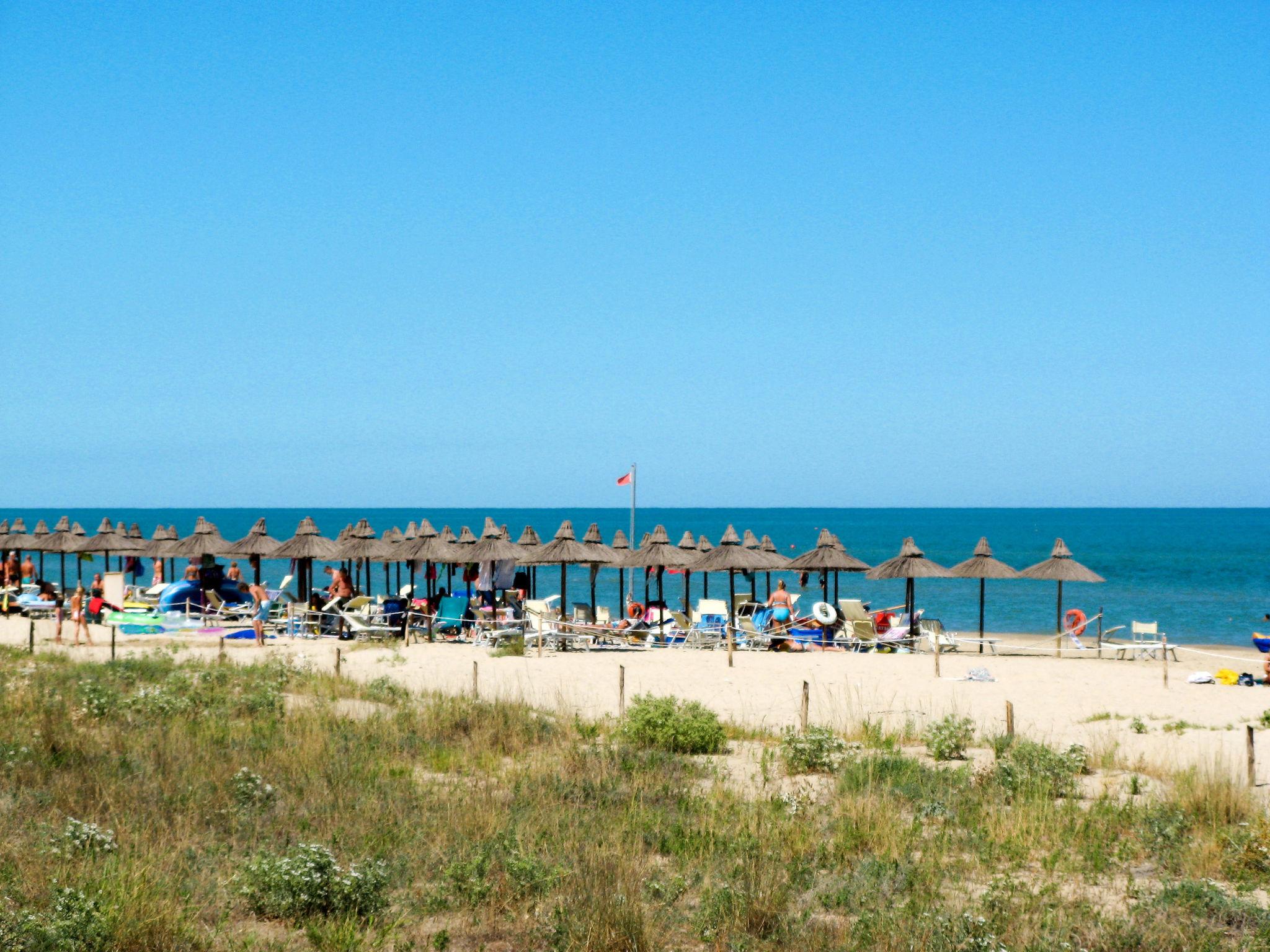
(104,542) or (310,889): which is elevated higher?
(104,542)

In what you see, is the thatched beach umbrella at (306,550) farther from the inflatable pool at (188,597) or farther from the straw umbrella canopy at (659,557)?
the straw umbrella canopy at (659,557)

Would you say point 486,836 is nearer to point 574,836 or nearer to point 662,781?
point 574,836

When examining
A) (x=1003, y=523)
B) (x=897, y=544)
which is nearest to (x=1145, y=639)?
(x=897, y=544)

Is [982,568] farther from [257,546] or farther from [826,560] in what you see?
[257,546]

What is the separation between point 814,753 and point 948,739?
58.4 inches

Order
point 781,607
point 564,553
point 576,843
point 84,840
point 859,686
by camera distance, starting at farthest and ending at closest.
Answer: point 781,607 → point 564,553 → point 859,686 → point 576,843 → point 84,840

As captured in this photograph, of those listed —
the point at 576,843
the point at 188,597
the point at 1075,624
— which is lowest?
the point at 1075,624

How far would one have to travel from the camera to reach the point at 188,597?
84.1 feet

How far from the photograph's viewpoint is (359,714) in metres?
11.8

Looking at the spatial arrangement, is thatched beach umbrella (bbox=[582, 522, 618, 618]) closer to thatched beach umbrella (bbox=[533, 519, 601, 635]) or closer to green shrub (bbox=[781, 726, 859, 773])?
thatched beach umbrella (bbox=[533, 519, 601, 635])

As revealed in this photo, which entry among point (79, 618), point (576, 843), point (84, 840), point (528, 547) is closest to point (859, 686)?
point (528, 547)

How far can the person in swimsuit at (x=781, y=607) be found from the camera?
23141 mm

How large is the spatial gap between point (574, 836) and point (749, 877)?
1229mm

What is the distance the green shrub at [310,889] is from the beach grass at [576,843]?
0.05 feet
